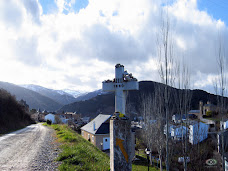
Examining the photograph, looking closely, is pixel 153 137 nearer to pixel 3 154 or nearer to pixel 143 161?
pixel 143 161

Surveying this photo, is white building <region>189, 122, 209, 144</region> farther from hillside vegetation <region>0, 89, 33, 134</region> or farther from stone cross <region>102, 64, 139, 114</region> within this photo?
hillside vegetation <region>0, 89, 33, 134</region>

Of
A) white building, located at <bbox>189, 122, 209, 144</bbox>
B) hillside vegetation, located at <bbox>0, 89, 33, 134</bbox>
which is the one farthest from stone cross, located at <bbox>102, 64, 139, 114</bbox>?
hillside vegetation, located at <bbox>0, 89, 33, 134</bbox>

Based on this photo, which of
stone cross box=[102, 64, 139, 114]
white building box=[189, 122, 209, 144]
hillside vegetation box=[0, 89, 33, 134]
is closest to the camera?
stone cross box=[102, 64, 139, 114]

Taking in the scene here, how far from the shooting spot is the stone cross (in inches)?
171

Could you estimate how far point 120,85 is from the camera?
4.43m

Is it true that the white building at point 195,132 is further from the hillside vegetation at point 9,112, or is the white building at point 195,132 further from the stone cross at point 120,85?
the hillside vegetation at point 9,112

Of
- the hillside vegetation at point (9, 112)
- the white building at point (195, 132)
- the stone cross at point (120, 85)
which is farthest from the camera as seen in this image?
the hillside vegetation at point (9, 112)

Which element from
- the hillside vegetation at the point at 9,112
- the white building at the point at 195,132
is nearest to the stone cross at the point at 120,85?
the white building at the point at 195,132

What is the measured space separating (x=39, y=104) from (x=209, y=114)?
474ft

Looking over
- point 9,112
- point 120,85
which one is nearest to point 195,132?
point 120,85

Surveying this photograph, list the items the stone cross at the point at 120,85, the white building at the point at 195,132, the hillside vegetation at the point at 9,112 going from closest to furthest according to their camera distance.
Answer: the stone cross at the point at 120,85, the white building at the point at 195,132, the hillside vegetation at the point at 9,112

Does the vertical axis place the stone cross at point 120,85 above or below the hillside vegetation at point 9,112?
above

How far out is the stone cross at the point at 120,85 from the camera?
434 centimetres

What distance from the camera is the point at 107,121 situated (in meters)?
27.2
